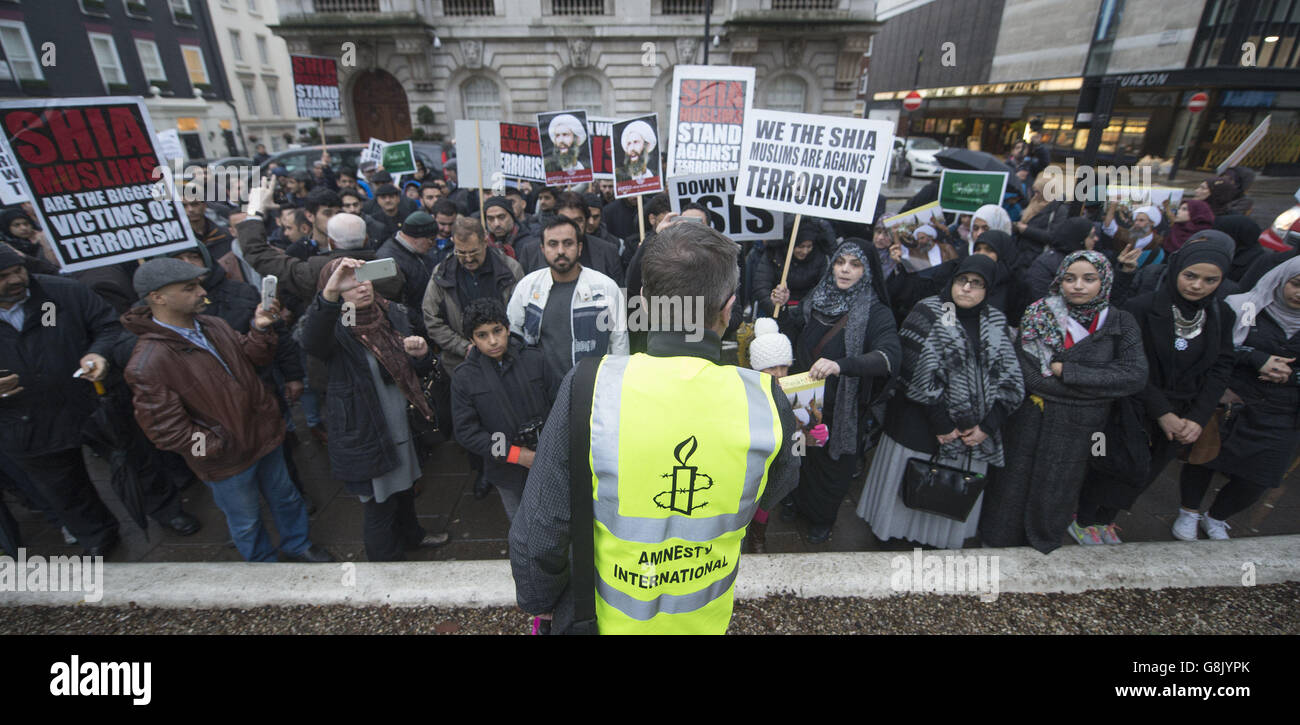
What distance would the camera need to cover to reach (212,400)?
3113 mm


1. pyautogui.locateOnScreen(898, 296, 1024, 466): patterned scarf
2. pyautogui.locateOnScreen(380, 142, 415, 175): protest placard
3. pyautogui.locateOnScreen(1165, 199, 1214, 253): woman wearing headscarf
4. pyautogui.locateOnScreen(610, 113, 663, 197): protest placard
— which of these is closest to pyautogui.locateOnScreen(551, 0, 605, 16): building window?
pyautogui.locateOnScreen(380, 142, 415, 175): protest placard

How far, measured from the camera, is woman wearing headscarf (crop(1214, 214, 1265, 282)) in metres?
4.64

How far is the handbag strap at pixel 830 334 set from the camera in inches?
140

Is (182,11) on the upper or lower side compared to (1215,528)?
upper

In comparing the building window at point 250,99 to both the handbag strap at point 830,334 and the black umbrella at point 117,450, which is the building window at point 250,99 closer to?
the black umbrella at point 117,450

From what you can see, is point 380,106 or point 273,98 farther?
point 273,98


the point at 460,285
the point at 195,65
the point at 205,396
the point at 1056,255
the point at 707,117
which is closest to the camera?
the point at 205,396

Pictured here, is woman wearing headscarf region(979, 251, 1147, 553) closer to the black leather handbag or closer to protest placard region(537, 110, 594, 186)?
the black leather handbag

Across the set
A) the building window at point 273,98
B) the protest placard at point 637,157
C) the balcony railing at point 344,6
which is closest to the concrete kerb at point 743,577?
the protest placard at point 637,157

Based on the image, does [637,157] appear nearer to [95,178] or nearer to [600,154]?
[600,154]

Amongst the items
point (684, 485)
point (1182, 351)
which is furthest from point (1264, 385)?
point (684, 485)

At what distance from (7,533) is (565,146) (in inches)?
227

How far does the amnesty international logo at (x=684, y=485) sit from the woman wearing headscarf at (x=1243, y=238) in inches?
223

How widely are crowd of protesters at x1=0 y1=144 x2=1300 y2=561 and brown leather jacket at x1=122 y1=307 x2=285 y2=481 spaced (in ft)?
0.04
